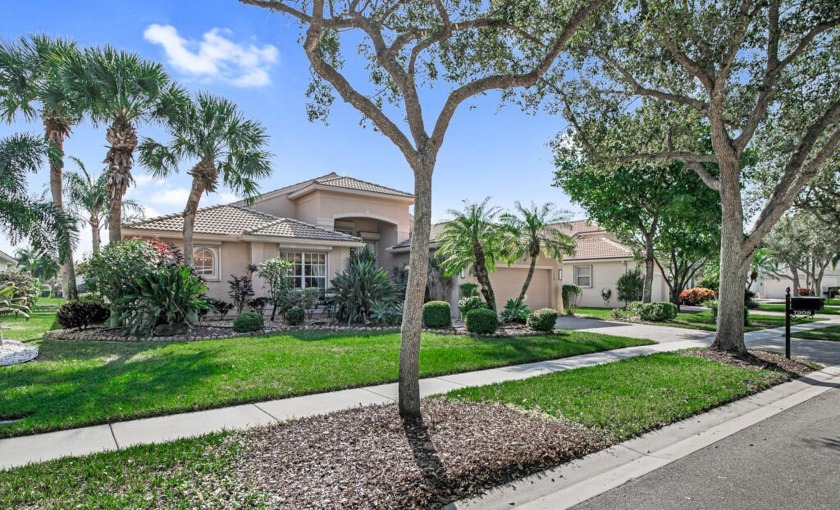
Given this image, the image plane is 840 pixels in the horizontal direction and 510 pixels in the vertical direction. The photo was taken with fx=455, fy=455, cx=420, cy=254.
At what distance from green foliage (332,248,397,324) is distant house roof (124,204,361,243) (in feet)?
12.3

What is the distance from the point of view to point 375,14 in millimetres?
7320

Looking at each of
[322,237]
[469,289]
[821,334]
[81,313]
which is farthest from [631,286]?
[81,313]

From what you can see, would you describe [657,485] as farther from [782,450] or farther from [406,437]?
[406,437]

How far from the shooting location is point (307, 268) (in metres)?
18.6

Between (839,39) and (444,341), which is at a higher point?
(839,39)

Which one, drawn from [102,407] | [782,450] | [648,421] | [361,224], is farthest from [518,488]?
[361,224]

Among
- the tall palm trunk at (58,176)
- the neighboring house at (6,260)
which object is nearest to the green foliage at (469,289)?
Result: the tall palm trunk at (58,176)

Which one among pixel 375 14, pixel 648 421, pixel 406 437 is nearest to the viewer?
pixel 406 437

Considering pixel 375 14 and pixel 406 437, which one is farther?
pixel 375 14

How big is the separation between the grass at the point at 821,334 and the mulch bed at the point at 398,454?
46.0 ft

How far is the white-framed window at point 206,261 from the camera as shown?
56.7 ft

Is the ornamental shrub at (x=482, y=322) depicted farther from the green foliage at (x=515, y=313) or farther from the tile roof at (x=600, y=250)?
the tile roof at (x=600, y=250)

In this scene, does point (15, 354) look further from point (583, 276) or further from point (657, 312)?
point (583, 276)

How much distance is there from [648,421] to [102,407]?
6.75 meters
